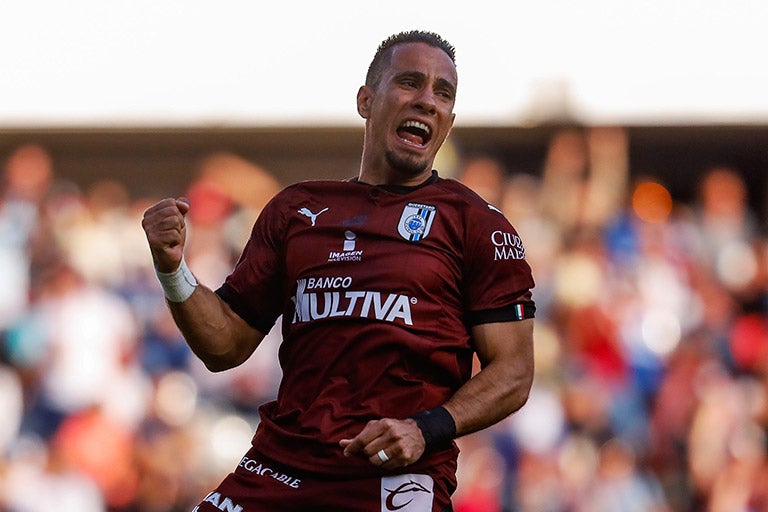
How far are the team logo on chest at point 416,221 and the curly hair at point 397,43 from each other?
58 centimetres

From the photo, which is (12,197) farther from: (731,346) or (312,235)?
(312,235)

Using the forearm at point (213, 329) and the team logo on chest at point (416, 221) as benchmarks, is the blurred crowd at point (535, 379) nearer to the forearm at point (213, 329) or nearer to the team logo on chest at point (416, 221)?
the forearm at point (213, 329)

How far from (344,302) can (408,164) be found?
542mm

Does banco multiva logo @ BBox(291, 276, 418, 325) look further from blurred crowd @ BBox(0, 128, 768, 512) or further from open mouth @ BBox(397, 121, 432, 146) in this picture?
blurred crowd @ BBox(0, 128, 768, 512)

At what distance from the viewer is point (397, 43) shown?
421cm

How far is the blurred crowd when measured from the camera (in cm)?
927

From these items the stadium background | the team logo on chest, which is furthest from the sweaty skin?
the stadium background

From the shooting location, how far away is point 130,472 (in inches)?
373

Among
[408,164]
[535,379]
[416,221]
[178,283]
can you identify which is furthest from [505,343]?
[535,379]

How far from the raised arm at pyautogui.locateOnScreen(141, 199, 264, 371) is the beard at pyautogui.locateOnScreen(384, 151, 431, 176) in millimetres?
700

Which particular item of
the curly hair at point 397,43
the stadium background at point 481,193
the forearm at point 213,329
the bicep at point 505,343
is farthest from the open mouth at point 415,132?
the stadium background at point 481,193

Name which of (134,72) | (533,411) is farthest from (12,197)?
(533,411)

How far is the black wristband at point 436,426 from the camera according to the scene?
11.4 feet

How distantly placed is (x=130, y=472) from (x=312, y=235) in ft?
19.8
